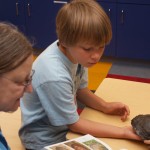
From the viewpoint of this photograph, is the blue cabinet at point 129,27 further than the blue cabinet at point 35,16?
No

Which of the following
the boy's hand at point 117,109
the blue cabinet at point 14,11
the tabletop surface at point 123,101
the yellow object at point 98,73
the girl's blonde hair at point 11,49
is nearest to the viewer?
the girl's blonde hair at point 11,49

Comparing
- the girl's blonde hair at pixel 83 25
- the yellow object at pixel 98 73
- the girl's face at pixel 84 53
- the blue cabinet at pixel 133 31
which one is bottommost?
the yellow object at pixel 98 73

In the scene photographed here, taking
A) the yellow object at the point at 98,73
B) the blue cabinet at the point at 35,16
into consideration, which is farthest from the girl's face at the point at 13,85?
the blue cabinet at the point at 35,16

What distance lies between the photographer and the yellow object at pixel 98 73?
10.5 ft

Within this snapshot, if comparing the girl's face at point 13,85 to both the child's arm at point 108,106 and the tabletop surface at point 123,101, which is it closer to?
the tabletop surface at point 123,101

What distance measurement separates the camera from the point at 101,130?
1288 millimetres

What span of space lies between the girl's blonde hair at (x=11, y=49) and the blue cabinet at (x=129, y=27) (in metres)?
2.44

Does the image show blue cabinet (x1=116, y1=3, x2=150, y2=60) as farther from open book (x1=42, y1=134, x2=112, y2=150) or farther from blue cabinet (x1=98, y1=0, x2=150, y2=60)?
open book (x1=42, y1=134, x2=112, y2=150)

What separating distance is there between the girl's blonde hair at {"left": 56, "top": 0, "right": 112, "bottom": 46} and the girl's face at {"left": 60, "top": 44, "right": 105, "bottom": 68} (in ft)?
0.08

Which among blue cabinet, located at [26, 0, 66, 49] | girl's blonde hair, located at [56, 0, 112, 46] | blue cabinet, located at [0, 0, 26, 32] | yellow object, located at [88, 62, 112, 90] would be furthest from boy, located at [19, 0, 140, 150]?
blue cabinet, located at [0, 0, 26, 32]

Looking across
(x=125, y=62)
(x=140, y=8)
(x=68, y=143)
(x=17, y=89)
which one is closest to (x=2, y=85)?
(x=17, y=89)

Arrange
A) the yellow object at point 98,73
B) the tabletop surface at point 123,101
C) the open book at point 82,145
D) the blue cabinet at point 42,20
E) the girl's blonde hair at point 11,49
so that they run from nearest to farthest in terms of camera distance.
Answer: the girl's blonde hair at point 11,49 → the open book at point 82,145 → the tabletop surface at point 123,101 → the yellow object at point 98,73 → the blue cabinet at point 42,20

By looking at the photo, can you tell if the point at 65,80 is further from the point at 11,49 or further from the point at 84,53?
the point at 11,49

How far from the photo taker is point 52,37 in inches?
142
